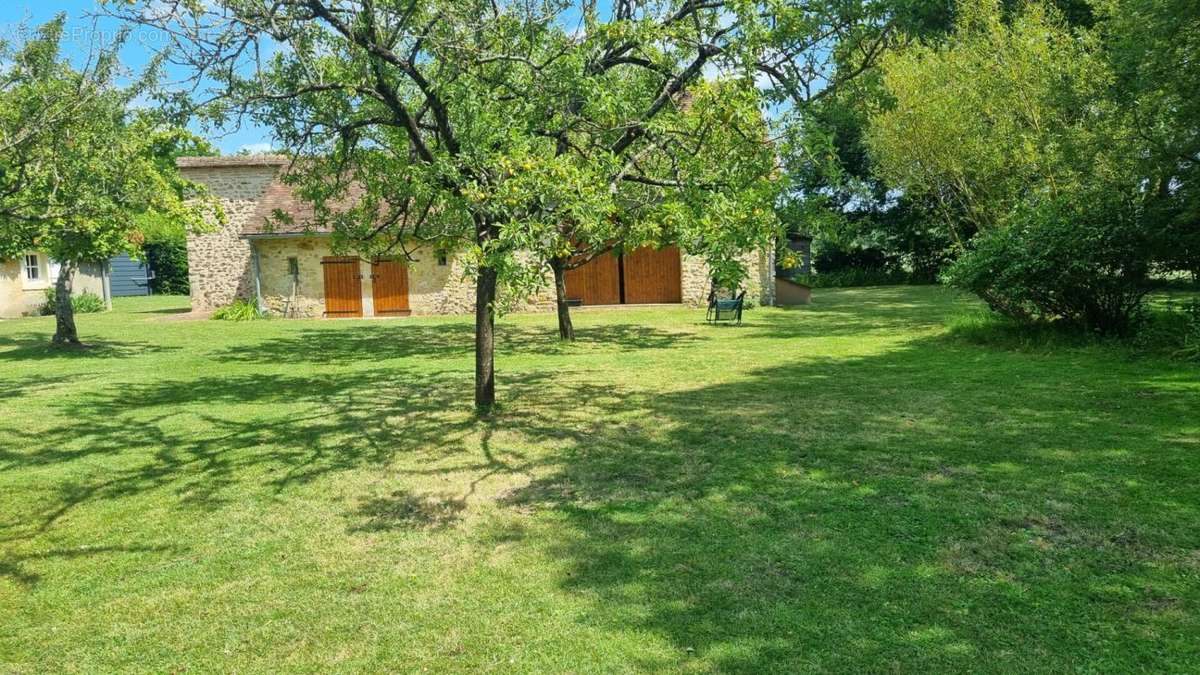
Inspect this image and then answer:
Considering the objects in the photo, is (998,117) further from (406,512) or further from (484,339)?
(406,512)

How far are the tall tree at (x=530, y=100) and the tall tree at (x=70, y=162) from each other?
5.59ft

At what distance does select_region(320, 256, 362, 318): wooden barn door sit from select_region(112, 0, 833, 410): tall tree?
51.2ft

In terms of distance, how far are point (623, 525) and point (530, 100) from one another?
3.92 m

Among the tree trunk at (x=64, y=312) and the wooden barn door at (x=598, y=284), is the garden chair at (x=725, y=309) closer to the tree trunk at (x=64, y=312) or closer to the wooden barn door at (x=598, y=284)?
the wooden barn door at (x=598, y=284)

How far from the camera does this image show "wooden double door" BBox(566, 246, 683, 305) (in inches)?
945

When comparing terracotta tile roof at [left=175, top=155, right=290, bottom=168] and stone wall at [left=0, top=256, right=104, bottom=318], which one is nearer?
terracotta tile roof at [left=175, top=155, right=290, bottom=168]

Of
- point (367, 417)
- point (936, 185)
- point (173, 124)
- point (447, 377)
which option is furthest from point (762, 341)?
point (173, 124)

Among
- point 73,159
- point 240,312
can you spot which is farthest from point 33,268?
point 73,159

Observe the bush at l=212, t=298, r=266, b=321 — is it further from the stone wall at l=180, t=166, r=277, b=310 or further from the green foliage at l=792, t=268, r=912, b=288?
the green foliage at l=792, t=268, r=912, b=288

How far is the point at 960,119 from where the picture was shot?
43.3 feet

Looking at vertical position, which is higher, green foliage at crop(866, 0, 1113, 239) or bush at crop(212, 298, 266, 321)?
green foliage at crop(866, 0, 1113, 239)

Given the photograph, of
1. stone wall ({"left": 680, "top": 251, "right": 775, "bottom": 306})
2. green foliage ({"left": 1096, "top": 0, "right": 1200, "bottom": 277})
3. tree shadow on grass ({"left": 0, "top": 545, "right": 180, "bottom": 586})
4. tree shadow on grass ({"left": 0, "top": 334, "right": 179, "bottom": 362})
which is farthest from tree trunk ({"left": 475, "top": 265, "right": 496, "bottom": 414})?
stone wall ({"left": 680, "top": 251, "right": 775, "bottom": 306})

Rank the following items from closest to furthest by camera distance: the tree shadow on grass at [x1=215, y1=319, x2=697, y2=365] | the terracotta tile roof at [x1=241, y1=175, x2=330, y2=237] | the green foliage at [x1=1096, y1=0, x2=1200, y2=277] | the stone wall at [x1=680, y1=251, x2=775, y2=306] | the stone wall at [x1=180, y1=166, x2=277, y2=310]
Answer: the green foliage at [x1=1096, y1=0, x2=1200, y2=277], the tree shadow on grass at [x1=215, y1=319, x2=697, y2=365], the terracotta tile roof at [x1=241, y1=175, x2=330, y2=237], the stone wall at [x1=680, y1=251, x2=775, y2=306], the stone wall at [x1=180, y1=166, x2=277, y2=310]

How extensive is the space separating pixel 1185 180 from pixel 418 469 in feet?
32.8
